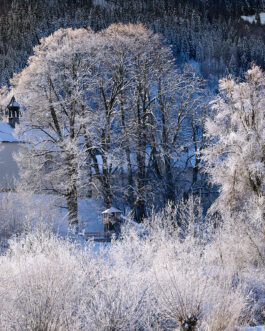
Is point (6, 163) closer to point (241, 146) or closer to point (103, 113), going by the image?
point (103, 113)

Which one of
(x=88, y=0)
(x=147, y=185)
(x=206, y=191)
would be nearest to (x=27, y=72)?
(x=147, y=185)

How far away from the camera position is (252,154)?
55.9ft

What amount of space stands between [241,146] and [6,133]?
56.4 ft

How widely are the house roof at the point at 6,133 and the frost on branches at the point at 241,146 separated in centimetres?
1473

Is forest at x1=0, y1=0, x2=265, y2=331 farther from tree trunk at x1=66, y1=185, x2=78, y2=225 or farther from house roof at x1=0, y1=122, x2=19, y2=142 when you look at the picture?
house roof at x1=0, y1=122, x2=19, y2=142

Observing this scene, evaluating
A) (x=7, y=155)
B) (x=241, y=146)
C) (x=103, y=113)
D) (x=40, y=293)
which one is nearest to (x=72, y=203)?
(x=103, y=113)

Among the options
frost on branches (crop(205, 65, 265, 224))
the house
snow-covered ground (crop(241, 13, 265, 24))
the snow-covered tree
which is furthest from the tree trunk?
snow-covered ground (crop(241, 13, 265, 24))

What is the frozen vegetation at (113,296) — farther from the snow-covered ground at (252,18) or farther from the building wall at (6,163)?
the snow-covered ground at (252,18)

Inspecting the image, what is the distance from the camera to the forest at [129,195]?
340 inches

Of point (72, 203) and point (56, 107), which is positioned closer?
point (72, 203)

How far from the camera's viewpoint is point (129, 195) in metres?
22.8

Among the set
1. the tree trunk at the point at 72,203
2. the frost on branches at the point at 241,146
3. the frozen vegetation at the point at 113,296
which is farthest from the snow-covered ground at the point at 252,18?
the frozen vegetation at the point at 113,296

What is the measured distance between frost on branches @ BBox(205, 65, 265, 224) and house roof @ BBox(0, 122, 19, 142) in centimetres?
1473

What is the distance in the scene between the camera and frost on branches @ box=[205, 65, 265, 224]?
17.0 meters
